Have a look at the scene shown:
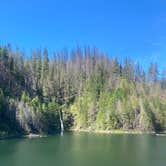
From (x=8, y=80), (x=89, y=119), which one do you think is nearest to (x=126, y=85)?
(x=89, y=119)

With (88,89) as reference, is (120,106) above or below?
below

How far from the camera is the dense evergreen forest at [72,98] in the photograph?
5001 inches

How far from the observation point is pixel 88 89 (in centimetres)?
17912

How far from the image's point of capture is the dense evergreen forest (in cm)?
12702

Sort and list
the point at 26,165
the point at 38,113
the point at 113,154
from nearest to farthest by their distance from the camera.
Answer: the point at 26,165
the point at 113,154
the point at 38,113

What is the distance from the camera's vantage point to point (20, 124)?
119m

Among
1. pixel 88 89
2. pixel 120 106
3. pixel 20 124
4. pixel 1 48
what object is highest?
pixel 1 48

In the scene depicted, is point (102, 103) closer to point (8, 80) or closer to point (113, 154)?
point (8, 80)

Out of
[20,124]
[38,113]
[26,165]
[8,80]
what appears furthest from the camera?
[8,80]

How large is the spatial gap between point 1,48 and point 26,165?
411 feet

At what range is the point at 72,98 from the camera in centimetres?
17875

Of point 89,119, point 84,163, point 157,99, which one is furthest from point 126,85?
point 84,163

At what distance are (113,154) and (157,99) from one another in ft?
343

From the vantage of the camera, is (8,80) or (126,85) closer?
(8,80)
